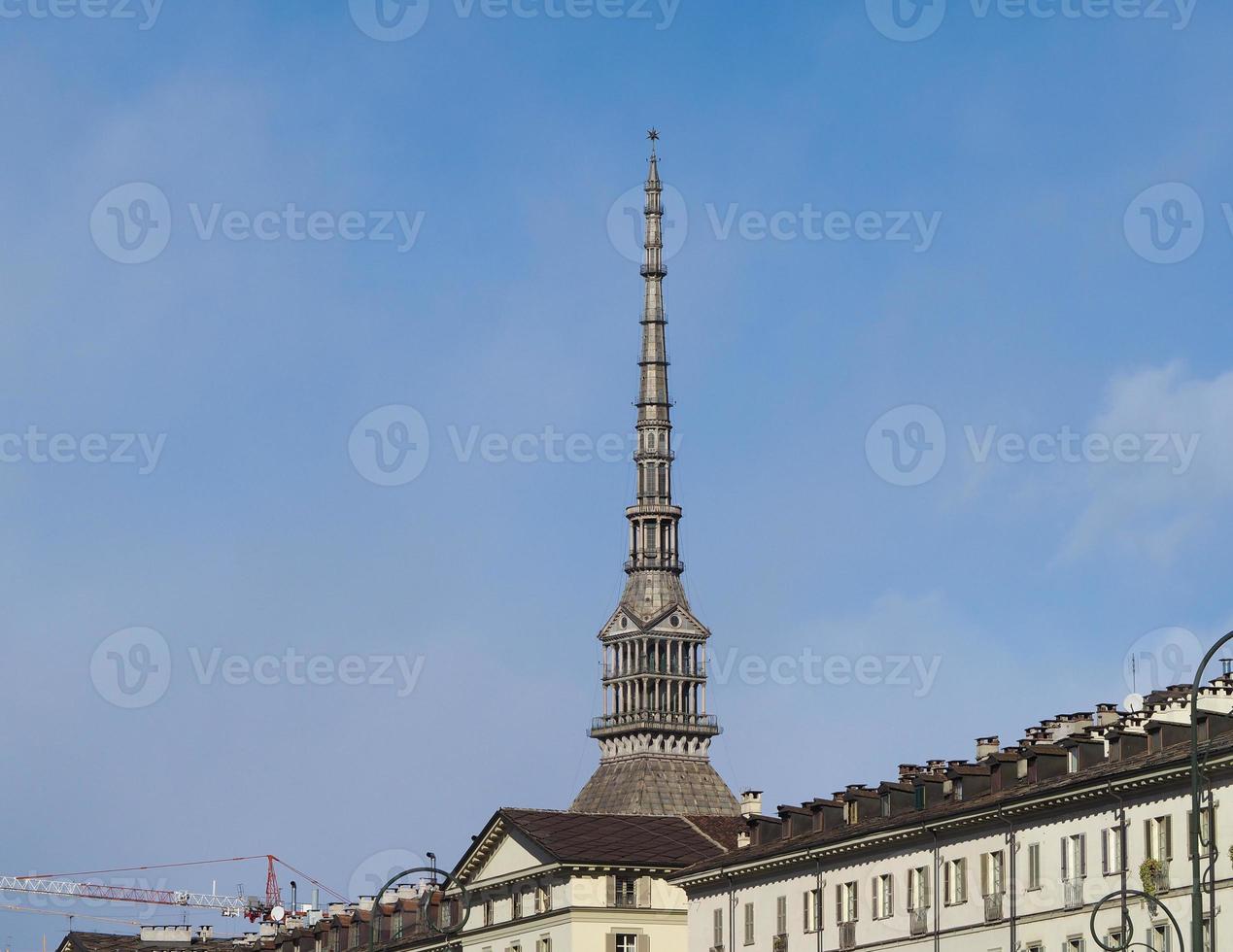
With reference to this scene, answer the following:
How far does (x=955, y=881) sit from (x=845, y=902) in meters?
8.28

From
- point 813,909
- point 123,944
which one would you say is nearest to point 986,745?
point 813,909

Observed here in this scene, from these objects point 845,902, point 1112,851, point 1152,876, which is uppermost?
point 845,902

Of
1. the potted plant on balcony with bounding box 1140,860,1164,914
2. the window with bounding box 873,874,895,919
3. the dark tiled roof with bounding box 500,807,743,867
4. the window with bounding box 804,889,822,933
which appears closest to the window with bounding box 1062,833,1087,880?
the potted plant on balcony with bounding box 1140,860,1164,914

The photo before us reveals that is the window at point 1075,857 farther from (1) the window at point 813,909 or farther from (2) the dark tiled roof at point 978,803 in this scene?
(1) the window at point 813,909

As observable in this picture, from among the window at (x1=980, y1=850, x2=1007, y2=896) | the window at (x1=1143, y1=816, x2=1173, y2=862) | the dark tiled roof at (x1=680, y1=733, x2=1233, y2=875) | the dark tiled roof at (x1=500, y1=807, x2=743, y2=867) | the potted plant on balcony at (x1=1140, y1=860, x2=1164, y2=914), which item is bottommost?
the potted plant on balcony at (x1=1140, y1=860, x2=1164, y2=914)

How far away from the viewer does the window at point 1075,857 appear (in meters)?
91.2

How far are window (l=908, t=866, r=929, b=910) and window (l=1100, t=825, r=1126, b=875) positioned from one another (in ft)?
38.9

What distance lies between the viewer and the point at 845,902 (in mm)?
106312

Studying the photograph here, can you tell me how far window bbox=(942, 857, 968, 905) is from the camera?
323 feet

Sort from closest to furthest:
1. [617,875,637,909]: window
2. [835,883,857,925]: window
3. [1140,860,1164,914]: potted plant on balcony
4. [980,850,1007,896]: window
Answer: [1140,860,1164,914]: potted plant on balcony < [980,850,1007,896]: window < [835,883,857,925]: window < [617,875,637,909]: window

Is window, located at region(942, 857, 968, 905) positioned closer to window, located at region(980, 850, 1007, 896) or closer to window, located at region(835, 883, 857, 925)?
window, located at region(980, 850, 1007, 896)

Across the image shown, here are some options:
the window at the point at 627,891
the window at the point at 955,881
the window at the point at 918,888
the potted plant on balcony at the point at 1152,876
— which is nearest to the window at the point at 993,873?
the window at the point at 955,881

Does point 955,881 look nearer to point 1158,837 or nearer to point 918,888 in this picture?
point 918,888

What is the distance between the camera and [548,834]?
127938 mm
